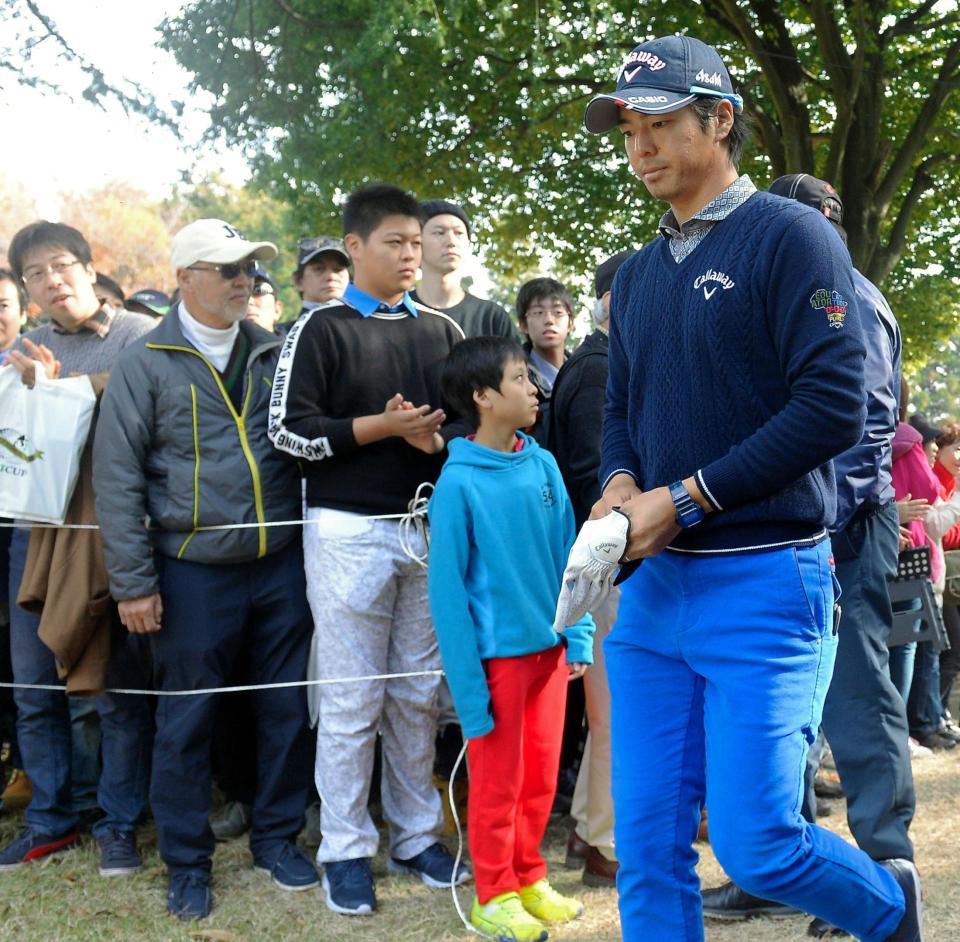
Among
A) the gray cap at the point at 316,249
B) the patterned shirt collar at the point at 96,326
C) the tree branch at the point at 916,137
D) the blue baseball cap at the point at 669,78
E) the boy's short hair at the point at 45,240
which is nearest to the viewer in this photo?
the blue baseball cap at the point at 669,78

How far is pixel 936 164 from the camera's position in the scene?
44.7 ft

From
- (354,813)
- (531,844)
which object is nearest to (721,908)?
(531,844)

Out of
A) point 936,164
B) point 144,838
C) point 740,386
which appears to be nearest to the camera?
point 740,386

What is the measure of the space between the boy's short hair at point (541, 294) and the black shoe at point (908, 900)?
10.2 ft

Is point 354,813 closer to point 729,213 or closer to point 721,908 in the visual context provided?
point 721,908

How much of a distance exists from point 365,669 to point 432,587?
536 millimetres

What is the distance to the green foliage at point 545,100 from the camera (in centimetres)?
1047

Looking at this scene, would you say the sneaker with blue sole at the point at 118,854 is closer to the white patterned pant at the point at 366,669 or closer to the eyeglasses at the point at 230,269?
the white patterned pant at the point at 366,669

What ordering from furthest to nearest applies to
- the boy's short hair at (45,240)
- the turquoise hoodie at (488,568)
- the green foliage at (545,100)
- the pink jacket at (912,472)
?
the green foliage at (545,100), the pink jacket at (912,472), the boy's short hair at (45,240), the turquoise hoodie at (488,568)

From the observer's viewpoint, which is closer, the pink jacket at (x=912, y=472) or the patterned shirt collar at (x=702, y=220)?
the patterned shirt collar at (x=702, y=220)

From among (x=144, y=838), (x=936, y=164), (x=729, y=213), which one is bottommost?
(x=144, y=838)

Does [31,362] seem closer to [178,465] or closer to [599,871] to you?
[178,465]

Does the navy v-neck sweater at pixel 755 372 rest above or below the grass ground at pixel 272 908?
above

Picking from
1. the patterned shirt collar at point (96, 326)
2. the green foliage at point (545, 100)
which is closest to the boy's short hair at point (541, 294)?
the patterned shirt collar at point (96, 326)
